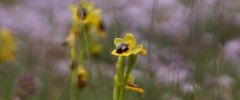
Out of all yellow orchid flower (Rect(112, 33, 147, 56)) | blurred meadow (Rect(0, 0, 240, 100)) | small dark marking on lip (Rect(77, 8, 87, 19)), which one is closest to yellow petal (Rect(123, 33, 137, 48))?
yellow orchid flower (Rect(112, 33, 147, 56))

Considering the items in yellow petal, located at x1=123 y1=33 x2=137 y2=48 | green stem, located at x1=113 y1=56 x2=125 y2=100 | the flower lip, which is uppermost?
yellow petal, located at x1=123 y1=33 x2=137 y2=48

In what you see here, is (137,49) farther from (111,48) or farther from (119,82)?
(111,48)

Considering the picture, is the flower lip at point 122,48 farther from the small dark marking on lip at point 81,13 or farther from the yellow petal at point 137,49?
the small dark marking on lip at point 81,13

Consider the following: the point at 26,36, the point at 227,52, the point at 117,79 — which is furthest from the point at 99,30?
the point at 26,36

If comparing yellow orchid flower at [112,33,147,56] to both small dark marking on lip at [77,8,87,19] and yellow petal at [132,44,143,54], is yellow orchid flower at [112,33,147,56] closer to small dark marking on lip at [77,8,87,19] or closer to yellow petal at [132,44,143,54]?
yellow petal at [132,44,143,54]

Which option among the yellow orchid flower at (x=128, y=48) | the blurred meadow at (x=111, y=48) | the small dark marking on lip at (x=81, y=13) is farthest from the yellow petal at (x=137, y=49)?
the blurred meadow at (x=111, y=48)

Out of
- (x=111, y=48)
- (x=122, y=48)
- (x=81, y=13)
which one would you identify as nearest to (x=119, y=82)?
(x=122, y=48)

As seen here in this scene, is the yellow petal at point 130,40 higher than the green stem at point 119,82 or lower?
higher

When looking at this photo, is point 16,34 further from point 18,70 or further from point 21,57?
point 18,70
